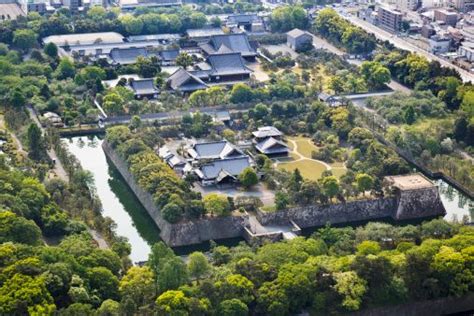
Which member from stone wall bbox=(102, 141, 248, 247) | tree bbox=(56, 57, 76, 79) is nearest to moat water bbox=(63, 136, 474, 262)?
stone wall bbox=(102, 141, 248, 247)

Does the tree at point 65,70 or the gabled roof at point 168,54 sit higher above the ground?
the tree at point 65,70

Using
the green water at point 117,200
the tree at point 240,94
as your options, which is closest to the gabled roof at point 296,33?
the tree at point 240,94

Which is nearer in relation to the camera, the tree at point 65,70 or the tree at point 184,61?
the tree at point 65,70

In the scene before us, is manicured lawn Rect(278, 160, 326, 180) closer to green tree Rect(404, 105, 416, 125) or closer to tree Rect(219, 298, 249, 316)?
green tree Rect(404, 105, 416, 125)

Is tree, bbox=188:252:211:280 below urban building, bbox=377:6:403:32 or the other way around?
the other way around

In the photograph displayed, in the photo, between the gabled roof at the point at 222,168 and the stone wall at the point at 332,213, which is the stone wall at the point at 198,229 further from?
the gabled roof at the point at 222,168

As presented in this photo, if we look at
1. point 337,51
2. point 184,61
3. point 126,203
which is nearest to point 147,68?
point 184,61
